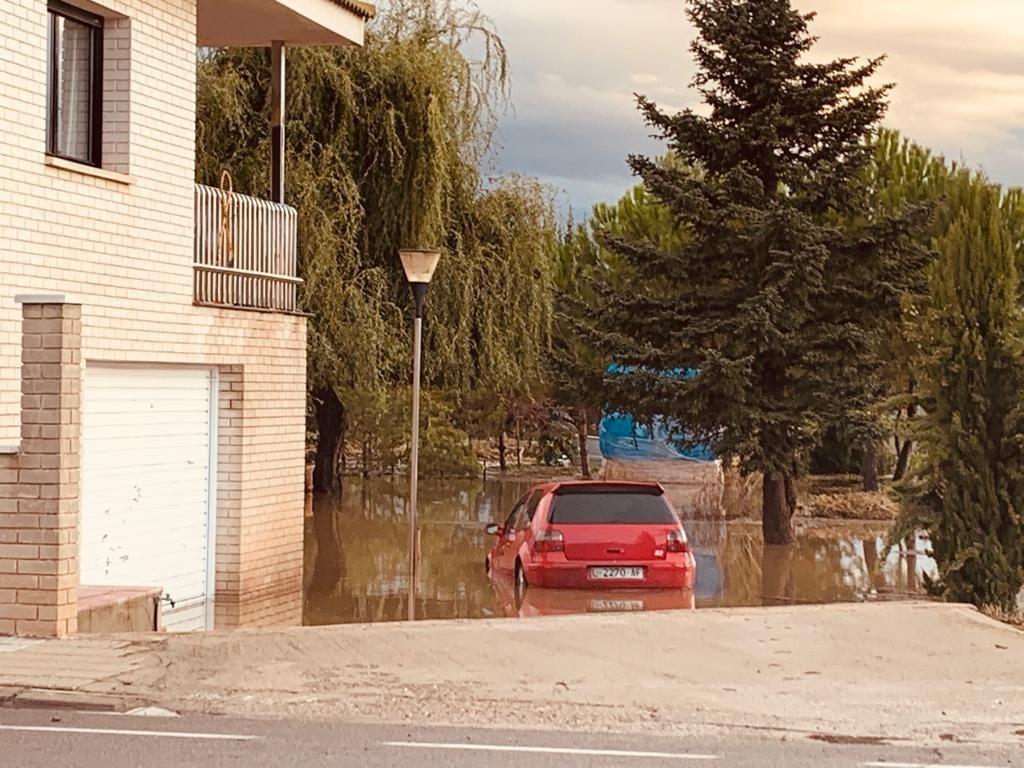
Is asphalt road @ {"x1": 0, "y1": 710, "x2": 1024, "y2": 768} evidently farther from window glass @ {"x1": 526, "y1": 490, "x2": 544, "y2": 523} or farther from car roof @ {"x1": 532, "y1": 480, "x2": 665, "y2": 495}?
window glass @ {"x1": 526, "y1": 490, "x2": 544, "y2": 523}

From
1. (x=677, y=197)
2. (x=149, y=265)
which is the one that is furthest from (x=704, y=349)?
(x=149, y=265)

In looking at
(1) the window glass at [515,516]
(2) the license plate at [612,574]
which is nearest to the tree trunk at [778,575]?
(1) the window glass at [515,516]

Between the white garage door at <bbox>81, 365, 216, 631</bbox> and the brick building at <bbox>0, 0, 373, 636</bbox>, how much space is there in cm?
3

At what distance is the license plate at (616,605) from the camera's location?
59.2 feet

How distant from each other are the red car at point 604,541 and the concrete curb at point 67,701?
8384 millimetres

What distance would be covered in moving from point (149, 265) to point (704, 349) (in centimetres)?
1513

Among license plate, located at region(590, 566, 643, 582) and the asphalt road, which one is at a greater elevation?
the asphalt road

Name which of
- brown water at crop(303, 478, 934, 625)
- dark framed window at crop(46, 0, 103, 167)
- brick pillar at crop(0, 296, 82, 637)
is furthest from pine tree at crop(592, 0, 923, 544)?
brick pillar at crop(0, 296, 82, 637)

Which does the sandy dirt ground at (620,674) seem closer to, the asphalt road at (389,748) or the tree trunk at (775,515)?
the asphalt road at (389,748)

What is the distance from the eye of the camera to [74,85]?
16.8 meters

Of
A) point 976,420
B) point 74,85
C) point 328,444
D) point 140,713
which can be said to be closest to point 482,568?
point 976,420

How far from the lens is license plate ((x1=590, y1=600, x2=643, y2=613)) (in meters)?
18.0

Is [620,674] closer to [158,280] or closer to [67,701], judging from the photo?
[67,701]

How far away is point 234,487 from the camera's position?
19047 millimetres
